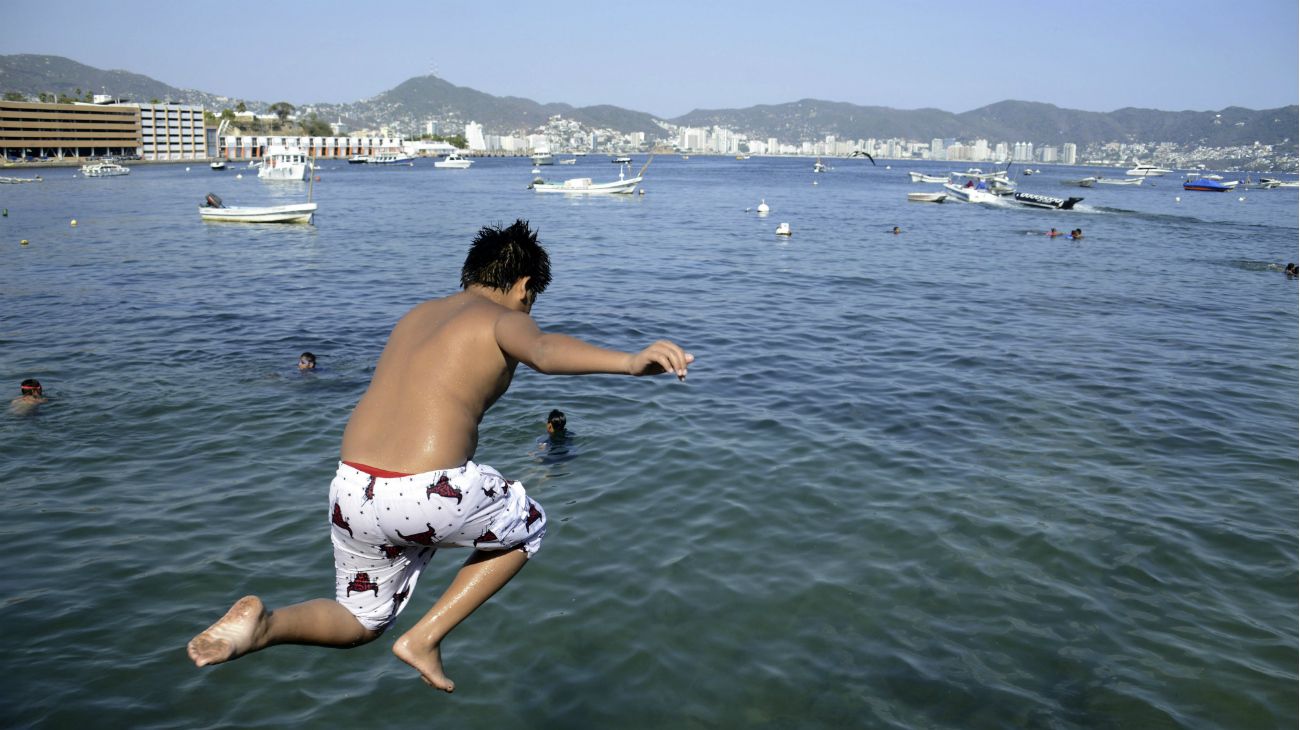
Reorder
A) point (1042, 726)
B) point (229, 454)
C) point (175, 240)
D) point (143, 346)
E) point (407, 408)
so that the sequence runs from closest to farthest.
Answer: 1. point (407, 408)
2. point (1042, 726)
3. point (229, 454)
4. point (143, 346)
5. point (175, 240)

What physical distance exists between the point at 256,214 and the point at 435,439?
51398 mm

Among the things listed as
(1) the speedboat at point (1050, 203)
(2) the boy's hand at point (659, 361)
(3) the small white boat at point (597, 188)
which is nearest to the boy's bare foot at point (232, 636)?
(2) the boy's hand at point (659, 361)

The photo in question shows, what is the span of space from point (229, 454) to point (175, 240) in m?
35.0

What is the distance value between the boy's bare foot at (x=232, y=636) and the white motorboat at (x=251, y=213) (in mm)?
49366

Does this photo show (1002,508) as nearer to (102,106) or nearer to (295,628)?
(295,628)

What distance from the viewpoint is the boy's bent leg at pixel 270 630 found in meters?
3.74

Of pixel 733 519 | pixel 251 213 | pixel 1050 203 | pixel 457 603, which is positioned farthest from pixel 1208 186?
pixel 457 603

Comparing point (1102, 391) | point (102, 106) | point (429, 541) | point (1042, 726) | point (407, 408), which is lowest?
point (1042, 726)

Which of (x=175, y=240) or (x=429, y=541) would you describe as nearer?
(x=429, y=541)

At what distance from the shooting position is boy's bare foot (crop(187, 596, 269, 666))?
371cm

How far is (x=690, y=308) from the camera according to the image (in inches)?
1041

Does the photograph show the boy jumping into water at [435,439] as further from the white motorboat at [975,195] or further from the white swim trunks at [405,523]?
the white motorboat at [975,195]

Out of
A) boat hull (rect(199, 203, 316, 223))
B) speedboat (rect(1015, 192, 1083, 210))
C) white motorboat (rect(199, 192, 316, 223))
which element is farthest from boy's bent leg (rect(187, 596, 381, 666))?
speedboat (rect(1015, 192, 1083, 210))

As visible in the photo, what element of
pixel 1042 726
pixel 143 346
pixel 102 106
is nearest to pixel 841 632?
pixel 1042 726
